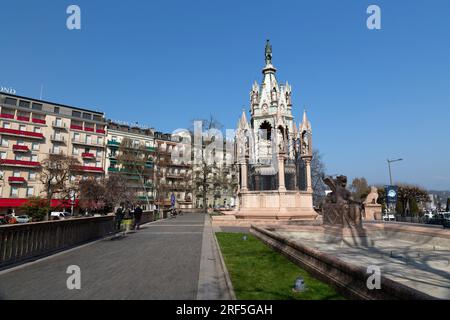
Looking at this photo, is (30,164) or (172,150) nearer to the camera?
(30,164)

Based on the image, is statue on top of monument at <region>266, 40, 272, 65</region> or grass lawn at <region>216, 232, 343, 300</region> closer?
grass lawn at <region>216, 232, 343, 300</region>

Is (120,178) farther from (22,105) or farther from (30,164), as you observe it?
(22,105)

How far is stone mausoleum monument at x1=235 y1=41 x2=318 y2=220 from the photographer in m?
22.2

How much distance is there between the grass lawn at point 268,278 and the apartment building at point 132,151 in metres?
54.5

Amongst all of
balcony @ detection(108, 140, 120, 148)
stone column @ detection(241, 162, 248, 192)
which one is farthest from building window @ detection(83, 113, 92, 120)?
stone column @ detection(241, 162, 248, 192)

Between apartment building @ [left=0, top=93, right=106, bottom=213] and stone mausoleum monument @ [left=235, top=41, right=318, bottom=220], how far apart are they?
130ft

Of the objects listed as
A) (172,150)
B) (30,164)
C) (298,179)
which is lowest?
(298,179)

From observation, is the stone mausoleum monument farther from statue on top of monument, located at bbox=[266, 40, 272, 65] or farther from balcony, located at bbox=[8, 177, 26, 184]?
balcony, located at bbox=[8, 177, 26, 184]

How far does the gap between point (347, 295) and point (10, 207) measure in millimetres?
65632

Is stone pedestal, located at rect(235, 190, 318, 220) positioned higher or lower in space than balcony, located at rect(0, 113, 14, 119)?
lower

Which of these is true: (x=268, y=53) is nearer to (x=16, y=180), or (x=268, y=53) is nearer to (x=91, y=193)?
(x=91, y=193)

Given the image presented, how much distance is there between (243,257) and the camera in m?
9.39
